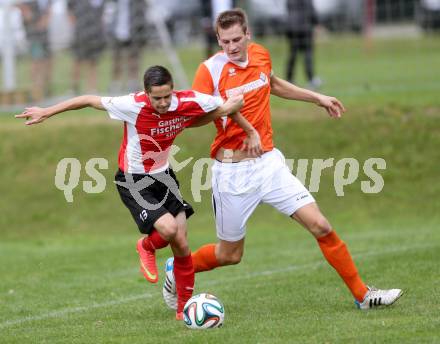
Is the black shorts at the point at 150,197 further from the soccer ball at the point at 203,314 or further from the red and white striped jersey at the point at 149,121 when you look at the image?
the soccer ball at the point at 203,314

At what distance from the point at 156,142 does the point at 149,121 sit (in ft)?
0.67

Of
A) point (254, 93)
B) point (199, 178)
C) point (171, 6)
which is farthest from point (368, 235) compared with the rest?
point (171, 6)

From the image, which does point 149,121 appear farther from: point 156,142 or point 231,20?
point 231,20

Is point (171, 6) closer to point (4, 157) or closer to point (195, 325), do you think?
point (4, 157)

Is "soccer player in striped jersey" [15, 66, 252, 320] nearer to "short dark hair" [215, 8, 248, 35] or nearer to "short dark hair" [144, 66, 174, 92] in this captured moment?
"short dark hair" [144, 66, 174, 92]

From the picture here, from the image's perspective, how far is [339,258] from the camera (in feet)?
25.2

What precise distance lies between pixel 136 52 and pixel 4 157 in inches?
145

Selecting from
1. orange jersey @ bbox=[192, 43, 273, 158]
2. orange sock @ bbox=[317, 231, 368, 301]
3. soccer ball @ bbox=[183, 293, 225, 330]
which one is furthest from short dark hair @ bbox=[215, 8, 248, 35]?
soccer ball @ bbox=[183, 293, 225, 330]

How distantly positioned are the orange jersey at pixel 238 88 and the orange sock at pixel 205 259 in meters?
0.94

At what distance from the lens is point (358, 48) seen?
82.3 feet

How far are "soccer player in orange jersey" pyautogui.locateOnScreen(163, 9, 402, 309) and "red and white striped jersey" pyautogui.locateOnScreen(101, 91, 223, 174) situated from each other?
0.26 meters

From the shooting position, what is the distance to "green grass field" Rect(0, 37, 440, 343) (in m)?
7.30

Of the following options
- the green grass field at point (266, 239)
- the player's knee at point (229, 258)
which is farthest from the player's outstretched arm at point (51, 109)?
the player's knee at point (229, 258)

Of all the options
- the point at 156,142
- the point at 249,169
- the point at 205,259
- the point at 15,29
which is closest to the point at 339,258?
the point at 249,169
